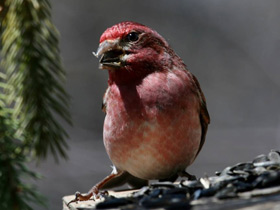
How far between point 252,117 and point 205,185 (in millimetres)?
5350

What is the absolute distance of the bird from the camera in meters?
2.75

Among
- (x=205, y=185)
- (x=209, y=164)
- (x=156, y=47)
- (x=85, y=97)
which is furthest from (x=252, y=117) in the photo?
(x=205, y=185)

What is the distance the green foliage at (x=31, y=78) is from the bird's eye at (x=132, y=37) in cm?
61

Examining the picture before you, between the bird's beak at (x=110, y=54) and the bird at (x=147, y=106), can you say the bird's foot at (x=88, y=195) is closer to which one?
the bird at (x=147, y=106)

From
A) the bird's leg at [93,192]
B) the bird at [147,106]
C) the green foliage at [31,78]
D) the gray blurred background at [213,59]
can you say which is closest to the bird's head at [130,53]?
the bird at [147,106]

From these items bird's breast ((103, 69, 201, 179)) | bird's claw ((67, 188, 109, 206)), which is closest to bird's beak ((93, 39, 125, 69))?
bird's breast ((103, 69, 201, 179))

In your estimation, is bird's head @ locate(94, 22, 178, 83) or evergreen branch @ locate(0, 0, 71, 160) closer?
evergreen branch @ locate(0, 0, 71, 160)

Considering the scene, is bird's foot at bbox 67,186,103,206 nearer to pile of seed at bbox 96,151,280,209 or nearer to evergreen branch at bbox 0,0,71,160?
pile of seed at bbox 96,151,280,209

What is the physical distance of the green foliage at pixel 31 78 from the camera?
226 cm

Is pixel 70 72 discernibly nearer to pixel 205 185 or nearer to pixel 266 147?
pixel 266 147

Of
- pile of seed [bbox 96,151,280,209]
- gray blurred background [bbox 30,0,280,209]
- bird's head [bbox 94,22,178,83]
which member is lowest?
pile of seed [bbox 96,151,280,209]

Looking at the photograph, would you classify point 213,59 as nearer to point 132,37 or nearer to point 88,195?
point 132,37

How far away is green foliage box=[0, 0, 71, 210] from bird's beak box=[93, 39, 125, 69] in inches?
18.1

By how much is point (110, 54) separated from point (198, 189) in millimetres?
951
